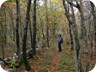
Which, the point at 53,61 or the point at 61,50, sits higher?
the point at 61,50

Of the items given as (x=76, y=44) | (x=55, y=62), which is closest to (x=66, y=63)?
(x=55, y=62)

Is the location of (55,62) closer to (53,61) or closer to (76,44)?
(53,61)

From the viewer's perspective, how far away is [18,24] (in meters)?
5.44

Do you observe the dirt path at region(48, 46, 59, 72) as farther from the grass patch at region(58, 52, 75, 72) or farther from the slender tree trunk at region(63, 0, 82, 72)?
the slender tree trunk at region(63, 0, 82, 72)

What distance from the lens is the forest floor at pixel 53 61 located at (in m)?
3.90

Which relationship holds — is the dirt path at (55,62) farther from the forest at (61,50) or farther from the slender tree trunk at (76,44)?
the slender tree trunk at (76,44)

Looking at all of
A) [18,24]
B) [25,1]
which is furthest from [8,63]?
[25,1]

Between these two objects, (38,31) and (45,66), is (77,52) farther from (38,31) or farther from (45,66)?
(38,31)

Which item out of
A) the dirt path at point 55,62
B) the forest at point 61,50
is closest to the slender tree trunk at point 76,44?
the forest at point 61,50

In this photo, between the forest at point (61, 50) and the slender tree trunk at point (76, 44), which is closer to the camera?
the forest at point (61, 50)

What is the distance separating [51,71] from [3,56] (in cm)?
77

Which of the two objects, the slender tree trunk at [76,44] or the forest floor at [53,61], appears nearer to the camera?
the forest floor at [53,61]

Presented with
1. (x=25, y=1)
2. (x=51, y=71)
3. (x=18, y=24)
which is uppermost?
(x=25, y=1)

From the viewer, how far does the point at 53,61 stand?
396 cm
